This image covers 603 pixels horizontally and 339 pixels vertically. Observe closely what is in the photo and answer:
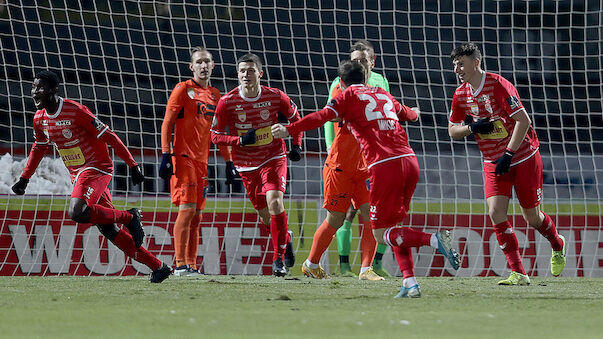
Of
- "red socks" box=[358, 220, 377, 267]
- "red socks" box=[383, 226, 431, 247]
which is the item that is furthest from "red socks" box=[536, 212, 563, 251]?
"red socks" box=[383, 226, 431, 247]

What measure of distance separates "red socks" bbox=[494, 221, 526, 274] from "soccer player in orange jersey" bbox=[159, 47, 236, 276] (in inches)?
89.8

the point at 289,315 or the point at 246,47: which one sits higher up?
the point at 246,47

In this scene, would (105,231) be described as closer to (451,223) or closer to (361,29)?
(451,223)

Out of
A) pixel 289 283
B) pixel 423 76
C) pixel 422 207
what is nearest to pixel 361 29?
pixel 423 76

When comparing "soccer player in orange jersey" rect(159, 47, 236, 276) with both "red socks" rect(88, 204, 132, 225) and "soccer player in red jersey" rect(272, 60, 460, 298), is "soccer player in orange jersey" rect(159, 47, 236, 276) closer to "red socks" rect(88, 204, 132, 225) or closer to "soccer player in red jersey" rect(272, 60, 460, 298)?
"red socks" rect(88, 204, 132, 225)

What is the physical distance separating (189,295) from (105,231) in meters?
1.48

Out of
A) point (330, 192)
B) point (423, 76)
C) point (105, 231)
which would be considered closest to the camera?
point (105, 231)

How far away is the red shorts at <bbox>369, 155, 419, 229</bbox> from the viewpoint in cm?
530

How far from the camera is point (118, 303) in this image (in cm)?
477

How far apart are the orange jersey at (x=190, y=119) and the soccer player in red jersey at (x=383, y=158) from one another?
2.57 meters

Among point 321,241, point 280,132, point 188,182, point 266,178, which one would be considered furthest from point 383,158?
point 188,182

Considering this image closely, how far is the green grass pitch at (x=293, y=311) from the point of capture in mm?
3574

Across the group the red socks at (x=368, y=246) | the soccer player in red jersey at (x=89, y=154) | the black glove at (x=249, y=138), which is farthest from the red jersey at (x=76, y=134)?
the red socks at (x=368, y=246)

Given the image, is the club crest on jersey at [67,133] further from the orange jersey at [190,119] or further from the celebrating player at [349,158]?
the celebrating player at [349,158]
